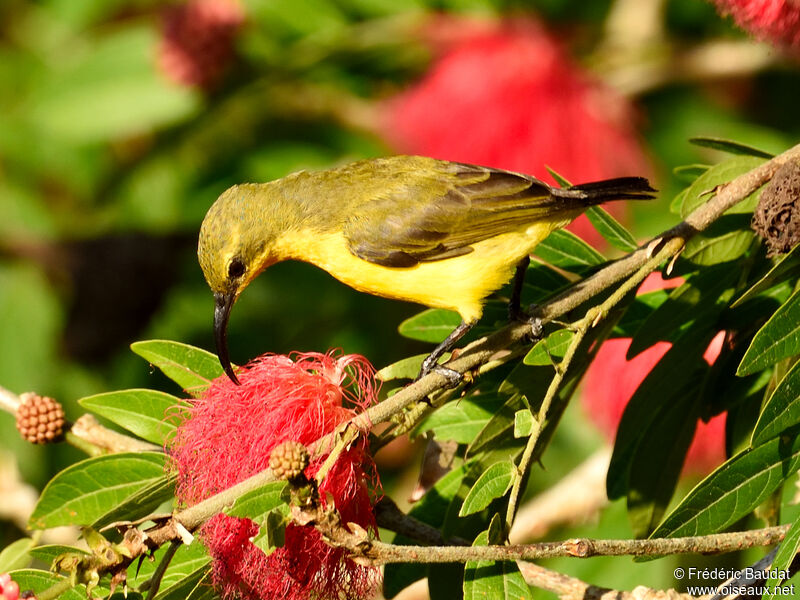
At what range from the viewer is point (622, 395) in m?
4.21

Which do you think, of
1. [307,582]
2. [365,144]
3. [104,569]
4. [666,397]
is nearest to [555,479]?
[365,144]

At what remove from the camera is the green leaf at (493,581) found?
2.18 metres

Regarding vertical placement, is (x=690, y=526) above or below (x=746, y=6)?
below

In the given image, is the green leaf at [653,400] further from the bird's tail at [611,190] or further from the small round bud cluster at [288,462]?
the small round bud cluster at [288,462]

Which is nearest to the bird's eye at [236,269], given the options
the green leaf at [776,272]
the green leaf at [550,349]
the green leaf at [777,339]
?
the green leaf at [550,349]

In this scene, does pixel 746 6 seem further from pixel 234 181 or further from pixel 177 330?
pixel 177 330

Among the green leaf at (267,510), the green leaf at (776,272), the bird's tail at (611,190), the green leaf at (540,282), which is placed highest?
the bird's tail at (611,190)

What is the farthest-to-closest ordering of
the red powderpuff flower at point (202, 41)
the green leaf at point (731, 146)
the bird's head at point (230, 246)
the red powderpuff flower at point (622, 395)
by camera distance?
the red powderpuff flower at point (202, 41), the red powderpuff flower at point (622, 395), the bird's head at point (230, 246), the green leaf at point (731, 146)

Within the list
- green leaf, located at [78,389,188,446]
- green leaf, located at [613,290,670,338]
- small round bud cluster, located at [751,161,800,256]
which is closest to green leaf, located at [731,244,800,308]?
small round bud cluster, located at [751,161,800,256]

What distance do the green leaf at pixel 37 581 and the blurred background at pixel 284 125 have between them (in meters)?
2.44

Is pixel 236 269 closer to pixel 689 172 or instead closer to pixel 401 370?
pixel 401 370

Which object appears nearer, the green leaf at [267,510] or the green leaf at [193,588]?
the green leaf at [267,510]

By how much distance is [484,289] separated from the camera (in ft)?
10.1

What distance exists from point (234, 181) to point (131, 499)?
2791mm
